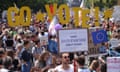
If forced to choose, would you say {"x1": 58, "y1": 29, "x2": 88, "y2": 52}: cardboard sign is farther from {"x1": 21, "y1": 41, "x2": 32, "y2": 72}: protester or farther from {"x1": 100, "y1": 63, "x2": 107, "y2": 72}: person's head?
{"x1": 21, "y1": 41, "x2": 32, "y2": 72}: protester

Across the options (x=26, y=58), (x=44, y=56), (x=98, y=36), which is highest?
(x=98, y=36)

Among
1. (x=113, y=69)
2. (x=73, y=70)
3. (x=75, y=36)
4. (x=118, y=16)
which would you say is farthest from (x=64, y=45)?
(x=118, y=16)

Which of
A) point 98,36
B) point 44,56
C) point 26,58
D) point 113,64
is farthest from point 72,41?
point 113,64

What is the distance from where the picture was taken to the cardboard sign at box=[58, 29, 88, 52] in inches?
433

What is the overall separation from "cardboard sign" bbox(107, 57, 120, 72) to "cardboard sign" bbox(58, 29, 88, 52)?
67.3 inches

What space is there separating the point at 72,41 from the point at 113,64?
184cm

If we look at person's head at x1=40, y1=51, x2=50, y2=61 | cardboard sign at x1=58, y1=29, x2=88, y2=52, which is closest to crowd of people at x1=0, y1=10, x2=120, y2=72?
person's head at x1=40, y1=51, x2=50, y2=61

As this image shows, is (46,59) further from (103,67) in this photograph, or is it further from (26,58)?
(103,67)

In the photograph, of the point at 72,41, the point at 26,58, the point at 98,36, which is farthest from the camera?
the point at 26,58

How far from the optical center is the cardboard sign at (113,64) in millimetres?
9367

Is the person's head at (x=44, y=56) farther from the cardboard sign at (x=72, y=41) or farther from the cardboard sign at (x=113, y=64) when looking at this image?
the cardboard sign at (x=113, y=64)

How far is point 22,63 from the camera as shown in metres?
12.3

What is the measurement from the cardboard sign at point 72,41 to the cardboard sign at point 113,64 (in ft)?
5.61

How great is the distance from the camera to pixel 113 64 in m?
9.41
